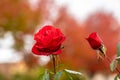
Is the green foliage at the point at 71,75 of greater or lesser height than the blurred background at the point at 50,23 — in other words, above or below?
below

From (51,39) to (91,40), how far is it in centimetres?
11

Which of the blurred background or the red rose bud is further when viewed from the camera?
the blurred background

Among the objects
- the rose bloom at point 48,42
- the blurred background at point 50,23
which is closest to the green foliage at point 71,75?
the rose bloom at point 48,42

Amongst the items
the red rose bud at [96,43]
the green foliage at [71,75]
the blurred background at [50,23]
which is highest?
the blurred background at [50,23]

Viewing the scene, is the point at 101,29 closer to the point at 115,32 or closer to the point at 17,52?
the point at 115,32

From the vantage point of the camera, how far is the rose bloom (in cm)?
118

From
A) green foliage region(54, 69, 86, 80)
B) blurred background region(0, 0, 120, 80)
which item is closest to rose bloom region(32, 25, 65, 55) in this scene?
green foliage region(54, 69, 86, 80)

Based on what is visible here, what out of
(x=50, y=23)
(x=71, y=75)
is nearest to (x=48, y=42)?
(x=71, y=75)

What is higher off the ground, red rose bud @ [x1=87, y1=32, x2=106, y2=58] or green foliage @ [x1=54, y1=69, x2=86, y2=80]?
red rose bud @ [x1=87, y1=32, x2=106, y2=58]

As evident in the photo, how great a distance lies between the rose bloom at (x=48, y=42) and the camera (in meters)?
1.18

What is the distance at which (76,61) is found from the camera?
56.1 ft

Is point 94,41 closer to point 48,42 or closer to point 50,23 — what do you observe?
point 48,42

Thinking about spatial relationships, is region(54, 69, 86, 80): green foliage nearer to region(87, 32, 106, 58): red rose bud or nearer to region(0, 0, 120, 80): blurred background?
region(87, 32, 106, 58): red rose bud

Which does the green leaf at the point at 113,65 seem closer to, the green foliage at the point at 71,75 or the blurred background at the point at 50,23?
the green foliage at the point at 71,75
